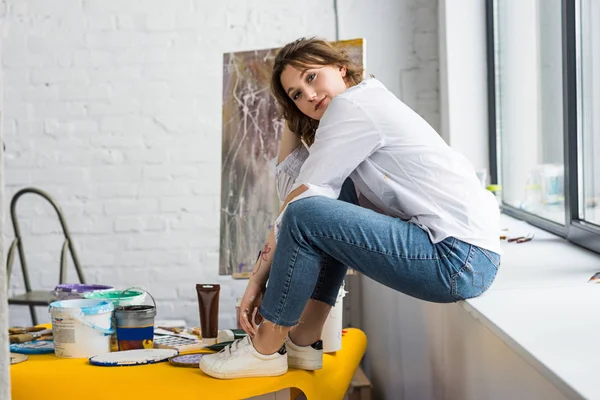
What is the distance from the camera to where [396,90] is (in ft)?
11.0

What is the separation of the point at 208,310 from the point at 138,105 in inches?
62.5

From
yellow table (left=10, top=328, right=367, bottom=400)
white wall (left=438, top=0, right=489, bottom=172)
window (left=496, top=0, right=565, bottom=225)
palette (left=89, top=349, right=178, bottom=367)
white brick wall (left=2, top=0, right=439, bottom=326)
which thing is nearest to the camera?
yellow table (left=10, top=328, right=367, bottom=400)

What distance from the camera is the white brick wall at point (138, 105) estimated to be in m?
3.35

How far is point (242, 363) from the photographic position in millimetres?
1671

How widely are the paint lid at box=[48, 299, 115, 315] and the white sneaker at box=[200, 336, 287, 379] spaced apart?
0.31 metres

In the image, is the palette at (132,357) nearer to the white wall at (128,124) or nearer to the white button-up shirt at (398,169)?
the white button-up shirt at (398,169)

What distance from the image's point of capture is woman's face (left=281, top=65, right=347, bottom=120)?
191cm

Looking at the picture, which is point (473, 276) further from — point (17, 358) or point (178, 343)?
point (17, 358)

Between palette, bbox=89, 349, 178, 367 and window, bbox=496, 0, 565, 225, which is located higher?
window, bbox=496, 0, 565, 225

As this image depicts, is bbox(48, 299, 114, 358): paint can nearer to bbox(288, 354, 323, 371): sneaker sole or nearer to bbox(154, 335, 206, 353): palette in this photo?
bbox(154, 335, 206, 353): palette

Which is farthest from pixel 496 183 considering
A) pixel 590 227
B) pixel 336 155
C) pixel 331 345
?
pixel 336 155

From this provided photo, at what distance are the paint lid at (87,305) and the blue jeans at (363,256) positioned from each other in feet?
1.44

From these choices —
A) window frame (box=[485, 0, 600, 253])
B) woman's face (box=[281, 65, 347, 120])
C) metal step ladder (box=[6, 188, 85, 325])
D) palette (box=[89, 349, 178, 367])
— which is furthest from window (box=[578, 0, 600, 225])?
metal step ladder (box=[6, 188, 85, 325])

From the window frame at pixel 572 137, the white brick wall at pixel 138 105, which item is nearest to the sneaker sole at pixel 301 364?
the window frame at pixel 572 137
